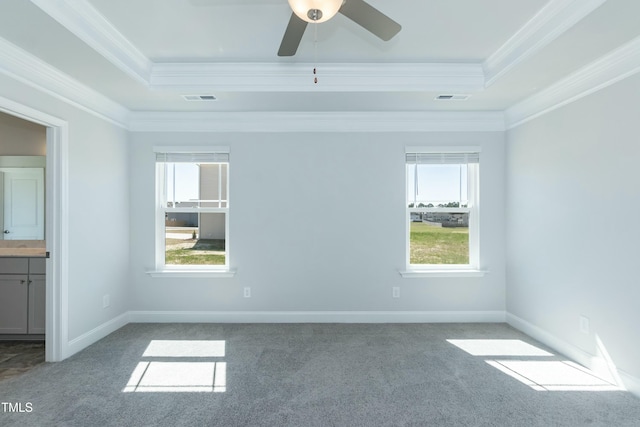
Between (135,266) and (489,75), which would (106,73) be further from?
(489,75)

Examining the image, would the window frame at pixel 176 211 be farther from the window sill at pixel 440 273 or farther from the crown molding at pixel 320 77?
the window sill at pixel 440 273

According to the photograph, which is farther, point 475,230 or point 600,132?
point 475,230

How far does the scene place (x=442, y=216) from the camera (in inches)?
158

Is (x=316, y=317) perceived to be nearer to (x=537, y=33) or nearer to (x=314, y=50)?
(x=314, y=50)

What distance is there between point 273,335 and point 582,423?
2552mm

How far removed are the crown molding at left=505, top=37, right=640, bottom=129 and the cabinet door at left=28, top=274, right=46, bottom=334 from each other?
5.20 metres

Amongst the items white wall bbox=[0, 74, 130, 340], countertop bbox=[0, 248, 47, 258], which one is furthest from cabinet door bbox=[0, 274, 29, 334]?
white wall bbox=[0, 74, 130, 340]

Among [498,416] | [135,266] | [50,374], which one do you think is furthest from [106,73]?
[498,416]

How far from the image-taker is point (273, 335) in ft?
11.3

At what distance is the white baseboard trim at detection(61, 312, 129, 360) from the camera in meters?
2.95

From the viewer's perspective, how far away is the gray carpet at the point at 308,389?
6.79 ft

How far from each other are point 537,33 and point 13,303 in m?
5.16

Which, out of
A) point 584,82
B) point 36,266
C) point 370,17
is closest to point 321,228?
point 370,17

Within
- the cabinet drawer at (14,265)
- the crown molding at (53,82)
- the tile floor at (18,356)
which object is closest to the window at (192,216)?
the crown molding at (53,82)
